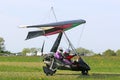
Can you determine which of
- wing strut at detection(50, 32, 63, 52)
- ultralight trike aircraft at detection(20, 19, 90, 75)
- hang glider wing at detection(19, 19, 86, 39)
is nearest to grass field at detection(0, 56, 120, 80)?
ultralight trike aircraft at detection(20, 19, 90, 75)

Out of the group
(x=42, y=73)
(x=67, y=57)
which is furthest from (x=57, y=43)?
(x=42, y=73)

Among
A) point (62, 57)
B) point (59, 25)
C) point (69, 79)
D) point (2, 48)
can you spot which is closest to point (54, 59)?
point (62, 57)

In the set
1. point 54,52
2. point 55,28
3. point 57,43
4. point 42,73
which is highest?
point 55,28

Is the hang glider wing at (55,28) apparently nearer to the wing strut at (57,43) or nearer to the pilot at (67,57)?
the wing strut at (57,43)

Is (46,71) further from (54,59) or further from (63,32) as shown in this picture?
(63,32)

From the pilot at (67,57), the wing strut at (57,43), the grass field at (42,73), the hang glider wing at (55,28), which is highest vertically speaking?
the hang glider wing at (55,28)

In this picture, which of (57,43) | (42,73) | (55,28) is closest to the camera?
(55,28)

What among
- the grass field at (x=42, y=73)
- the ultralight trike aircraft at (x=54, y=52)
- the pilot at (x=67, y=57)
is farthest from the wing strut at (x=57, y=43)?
the grass field at (x=42, y=73)

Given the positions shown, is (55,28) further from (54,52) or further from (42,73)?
(42,73)

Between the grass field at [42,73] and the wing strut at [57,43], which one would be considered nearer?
the grass field at [42,73]

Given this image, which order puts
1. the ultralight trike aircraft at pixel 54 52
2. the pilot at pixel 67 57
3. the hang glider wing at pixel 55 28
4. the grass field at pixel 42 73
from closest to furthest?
the grass field at pixel 42 73 < the hang glider wing at pixel 55 28 < the ultralight trike aircraft at pixel 54 52 < the pilot at pixel 67 57

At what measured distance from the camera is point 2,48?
154 metres

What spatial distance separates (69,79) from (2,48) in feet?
441

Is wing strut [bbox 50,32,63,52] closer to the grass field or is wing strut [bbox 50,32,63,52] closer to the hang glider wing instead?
the hang glider wing
